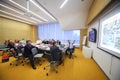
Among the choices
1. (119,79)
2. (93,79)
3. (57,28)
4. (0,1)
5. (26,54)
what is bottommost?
(93,79)

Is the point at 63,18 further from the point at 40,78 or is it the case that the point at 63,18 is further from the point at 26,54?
the point at 40,78

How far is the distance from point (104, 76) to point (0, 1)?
5.96m

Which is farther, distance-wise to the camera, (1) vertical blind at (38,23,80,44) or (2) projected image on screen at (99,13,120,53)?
(1) vertical blind at (38,23,80,44)

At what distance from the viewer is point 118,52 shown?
170 centimetres

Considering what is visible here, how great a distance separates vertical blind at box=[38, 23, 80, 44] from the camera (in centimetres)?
795

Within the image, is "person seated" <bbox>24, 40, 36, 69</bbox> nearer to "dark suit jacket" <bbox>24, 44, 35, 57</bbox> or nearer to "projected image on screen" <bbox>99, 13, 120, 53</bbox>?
"dark suit jacket" <bbox>24, 44, 35, 57</bbox>

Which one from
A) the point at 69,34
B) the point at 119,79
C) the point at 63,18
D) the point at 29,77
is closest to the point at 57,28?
the point at 69,34

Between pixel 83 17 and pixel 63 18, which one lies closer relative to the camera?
pixel 83 17

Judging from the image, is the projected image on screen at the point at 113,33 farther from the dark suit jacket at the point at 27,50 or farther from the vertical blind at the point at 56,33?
the vertical blind at the point at 56,33

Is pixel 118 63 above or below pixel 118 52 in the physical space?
below

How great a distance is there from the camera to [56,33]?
8859 mm

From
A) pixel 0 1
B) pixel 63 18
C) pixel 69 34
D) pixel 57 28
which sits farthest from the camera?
pixel 57 28

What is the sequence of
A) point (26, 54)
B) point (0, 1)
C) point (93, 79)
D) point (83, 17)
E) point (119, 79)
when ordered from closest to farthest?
point (119, 79), point (93, 79), point (26, 54), point (0, 1), point (83, 17)

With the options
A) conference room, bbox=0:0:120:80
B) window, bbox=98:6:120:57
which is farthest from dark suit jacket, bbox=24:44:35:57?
window, bbox=98:6:120:57
